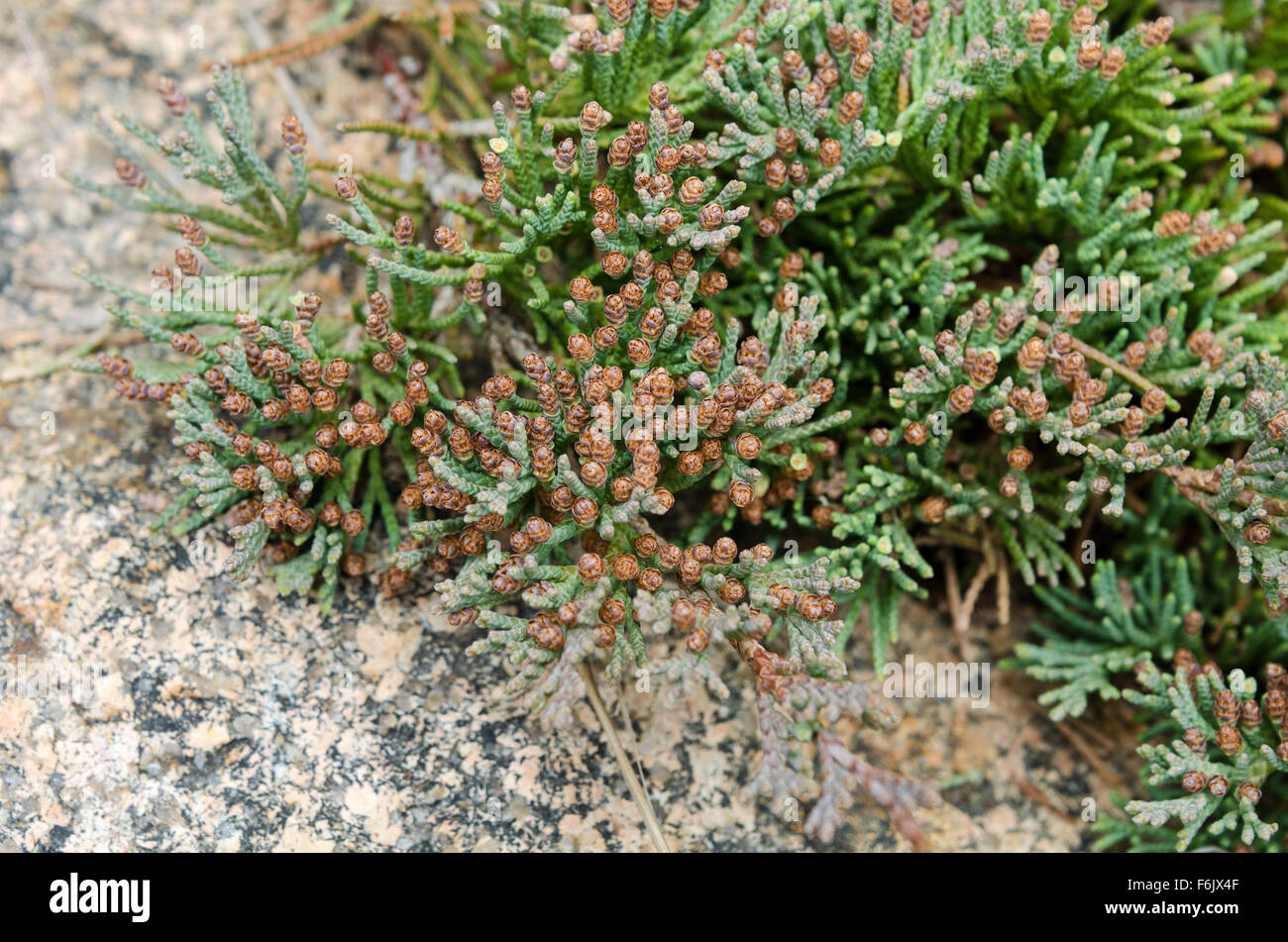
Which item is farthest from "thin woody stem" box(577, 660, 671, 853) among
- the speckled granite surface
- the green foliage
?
the green foliage

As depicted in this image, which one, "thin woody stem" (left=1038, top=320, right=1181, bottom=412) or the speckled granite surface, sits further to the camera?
"thin woody stem" (left=1038, top=320, right=1181, bottom=412)

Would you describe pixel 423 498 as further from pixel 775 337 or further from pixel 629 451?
pixel 775 337

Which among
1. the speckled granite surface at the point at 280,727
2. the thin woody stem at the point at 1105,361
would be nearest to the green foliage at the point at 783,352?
the thin woody stem at the point at 1105,361

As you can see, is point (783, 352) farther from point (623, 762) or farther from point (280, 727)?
point (280, 727)

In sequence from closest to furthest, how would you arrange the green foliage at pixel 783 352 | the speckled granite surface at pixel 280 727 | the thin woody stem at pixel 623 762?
the green foliage at pixel 783 352, the speckled granite surface at pixel 280 727, the thin woody stem at pixel 623 762

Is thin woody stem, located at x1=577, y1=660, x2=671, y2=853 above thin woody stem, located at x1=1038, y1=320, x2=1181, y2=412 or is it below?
below

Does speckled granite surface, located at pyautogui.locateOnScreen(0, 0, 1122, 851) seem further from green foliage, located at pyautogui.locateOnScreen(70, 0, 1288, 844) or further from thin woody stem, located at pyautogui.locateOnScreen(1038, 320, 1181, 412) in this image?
thin woody stem, located at pyautogui.locateOnScreen(1038, 320, 1181, 412)

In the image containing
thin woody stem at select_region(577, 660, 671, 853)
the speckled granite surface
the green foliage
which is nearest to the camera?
the green foliage

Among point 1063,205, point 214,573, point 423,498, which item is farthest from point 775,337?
point 214,573

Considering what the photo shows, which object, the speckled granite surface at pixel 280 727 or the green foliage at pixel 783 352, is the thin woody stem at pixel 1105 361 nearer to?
the green foliage at pixel 783 352
